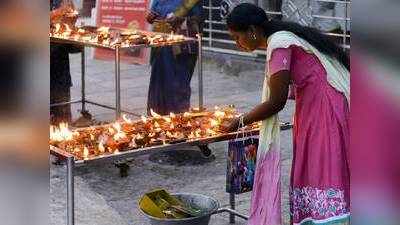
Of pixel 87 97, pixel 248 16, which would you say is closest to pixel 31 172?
pixel 248 16

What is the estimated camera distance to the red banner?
337 inches

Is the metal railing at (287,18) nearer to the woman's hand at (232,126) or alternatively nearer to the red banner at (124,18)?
the red banner at (124,18)

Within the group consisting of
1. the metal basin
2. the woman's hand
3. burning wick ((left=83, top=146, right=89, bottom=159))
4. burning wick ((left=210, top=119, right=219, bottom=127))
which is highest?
the woman's hand

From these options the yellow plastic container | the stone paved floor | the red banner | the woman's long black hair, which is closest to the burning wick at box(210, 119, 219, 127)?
the yellow plastic container

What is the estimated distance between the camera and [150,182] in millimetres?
5863

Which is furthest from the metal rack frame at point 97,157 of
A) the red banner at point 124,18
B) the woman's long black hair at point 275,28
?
the red banner at point 124,18

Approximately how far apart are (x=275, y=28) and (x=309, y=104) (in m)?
0.38

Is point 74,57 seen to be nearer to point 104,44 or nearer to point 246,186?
point 104,44

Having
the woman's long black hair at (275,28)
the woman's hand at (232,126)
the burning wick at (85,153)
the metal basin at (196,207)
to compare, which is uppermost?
the woman's long black hair at (275,28)

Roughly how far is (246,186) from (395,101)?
2.90m

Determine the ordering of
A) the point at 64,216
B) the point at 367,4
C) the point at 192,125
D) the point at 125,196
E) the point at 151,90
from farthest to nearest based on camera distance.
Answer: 1. the point at 151,90
2. the point at 125,196
3. the point at 64,216
4. the point at 192,125
5. the point at 367,4

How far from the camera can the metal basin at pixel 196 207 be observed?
4.09 meters

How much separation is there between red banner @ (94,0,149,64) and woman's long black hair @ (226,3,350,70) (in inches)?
196

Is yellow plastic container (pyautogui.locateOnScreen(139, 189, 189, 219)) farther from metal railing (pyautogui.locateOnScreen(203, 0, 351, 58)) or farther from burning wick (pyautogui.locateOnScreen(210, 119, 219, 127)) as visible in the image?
metal railing (pyautogui.locateOnScreen(203, 0, 351, 58))
